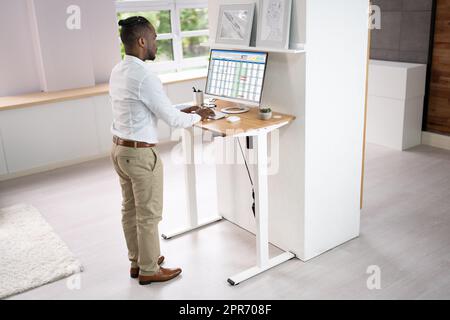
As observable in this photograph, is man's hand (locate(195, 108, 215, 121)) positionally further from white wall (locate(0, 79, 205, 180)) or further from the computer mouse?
white wall (locate(0, 79, 205, 180))

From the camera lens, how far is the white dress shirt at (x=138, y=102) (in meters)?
2.34

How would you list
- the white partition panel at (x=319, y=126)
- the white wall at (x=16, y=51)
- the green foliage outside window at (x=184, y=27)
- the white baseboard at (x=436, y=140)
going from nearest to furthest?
the white partition panel at (x=319, y=126) < the white wall at (x=16, y=51) < the white baseboard at (x=436, y=140) < the green foliage outside window at (x=184, y=27)

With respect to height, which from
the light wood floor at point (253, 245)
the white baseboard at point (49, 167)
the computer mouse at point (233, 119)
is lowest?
the light wood floor at point (253, 245)

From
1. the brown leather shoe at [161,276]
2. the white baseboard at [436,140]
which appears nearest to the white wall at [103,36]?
the brown leather shoe at [161,276]

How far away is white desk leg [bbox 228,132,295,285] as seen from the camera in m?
2.62

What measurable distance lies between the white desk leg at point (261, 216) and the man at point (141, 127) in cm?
39

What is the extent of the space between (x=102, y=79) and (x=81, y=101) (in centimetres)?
69

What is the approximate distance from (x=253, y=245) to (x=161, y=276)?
0.69 m

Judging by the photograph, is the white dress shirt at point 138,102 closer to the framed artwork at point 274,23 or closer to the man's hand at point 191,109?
the man's hand at point 191,109

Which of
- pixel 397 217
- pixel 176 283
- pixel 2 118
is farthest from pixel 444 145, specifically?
pixel 2 118

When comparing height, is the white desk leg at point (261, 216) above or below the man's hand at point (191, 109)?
below

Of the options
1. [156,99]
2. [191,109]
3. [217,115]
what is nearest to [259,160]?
[217,115]

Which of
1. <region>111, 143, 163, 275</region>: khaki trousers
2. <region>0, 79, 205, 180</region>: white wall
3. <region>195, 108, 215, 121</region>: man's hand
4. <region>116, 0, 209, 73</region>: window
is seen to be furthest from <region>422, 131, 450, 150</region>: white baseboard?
<region>111, 143, 163, 275</region>: khaki trousers

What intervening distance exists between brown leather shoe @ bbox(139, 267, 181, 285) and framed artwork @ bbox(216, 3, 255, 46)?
1.40 metres
